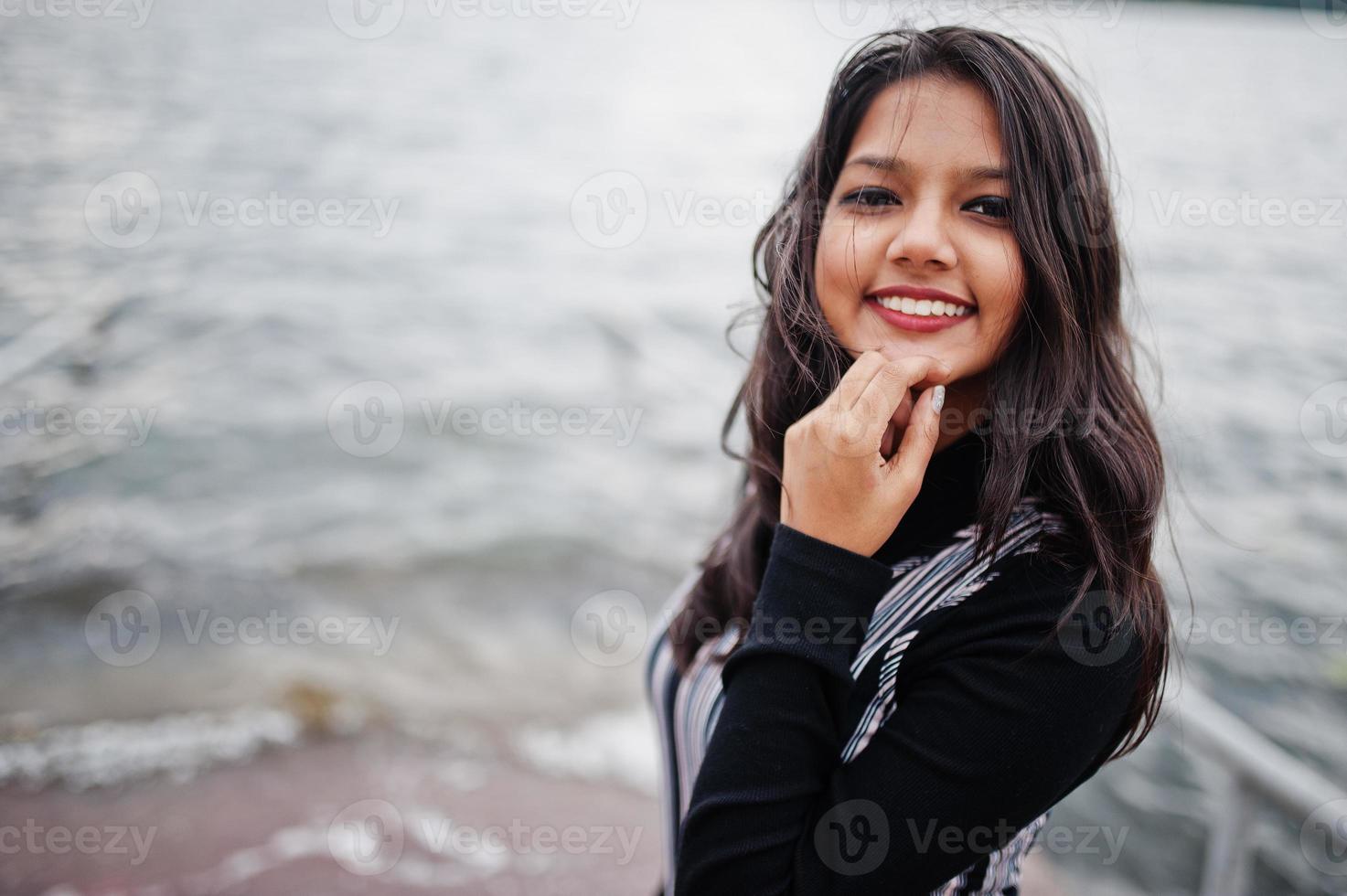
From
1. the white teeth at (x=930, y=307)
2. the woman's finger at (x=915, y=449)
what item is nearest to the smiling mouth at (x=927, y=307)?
the white teeth at (x=930, y=307)

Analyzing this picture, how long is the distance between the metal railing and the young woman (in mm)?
928

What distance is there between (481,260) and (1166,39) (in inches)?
1260

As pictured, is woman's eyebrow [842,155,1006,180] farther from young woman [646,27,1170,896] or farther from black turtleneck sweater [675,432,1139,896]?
black turtleneck sweater [675,432,1139,896]

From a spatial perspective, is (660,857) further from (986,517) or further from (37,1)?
(37,1)

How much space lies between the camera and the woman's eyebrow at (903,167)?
3.99 feet

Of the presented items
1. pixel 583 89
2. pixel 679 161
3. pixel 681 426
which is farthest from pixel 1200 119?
pixel 681 426

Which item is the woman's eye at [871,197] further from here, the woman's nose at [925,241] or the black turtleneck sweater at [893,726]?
the black turtleneck sweater at [893,726]

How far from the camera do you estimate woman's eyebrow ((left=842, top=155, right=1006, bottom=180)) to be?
121 cm

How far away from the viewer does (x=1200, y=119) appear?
17.3 meters

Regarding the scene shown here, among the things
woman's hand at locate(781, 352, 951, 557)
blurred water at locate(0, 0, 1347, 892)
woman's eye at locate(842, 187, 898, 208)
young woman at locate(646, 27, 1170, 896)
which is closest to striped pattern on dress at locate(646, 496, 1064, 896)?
young woman at locate(646, 27, 1170, 896)

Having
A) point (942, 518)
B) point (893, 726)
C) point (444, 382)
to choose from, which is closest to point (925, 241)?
point (942, 518)

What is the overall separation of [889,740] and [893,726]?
18 millimetres

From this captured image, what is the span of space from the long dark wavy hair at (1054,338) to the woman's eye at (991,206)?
14 mm

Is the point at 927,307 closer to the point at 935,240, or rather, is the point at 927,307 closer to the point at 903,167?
the point at 935,240
